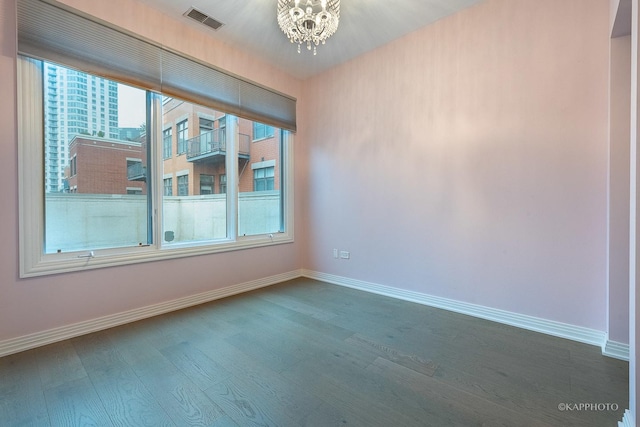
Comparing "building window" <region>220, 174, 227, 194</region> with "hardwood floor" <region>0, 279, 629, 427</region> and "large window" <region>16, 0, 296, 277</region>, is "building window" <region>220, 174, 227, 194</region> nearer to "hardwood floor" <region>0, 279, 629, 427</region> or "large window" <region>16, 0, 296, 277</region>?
"large window" <region>16, 0, 296, 277</region>

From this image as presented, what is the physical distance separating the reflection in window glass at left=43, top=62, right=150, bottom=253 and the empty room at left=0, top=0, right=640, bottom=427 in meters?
0.02

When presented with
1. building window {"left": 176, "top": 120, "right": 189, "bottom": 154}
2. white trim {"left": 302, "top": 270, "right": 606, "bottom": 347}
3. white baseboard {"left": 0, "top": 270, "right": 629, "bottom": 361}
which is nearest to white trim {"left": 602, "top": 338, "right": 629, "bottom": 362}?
white baseboard {"left": 0, "top": 270, "right": 629, "bottom": 361}

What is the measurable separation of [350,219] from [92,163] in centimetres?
291

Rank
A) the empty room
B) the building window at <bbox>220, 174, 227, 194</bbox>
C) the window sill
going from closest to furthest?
the empty room
the window sill
the building window at <bbox>220, 174, 227, 194</bbox>

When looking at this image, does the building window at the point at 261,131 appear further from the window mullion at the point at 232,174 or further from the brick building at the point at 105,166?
the brick building at the point at 105,166

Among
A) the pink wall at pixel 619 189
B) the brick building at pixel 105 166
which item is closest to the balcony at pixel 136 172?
the brick building at pixel 105 166

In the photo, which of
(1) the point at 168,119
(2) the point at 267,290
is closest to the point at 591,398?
(2) the point at 267,290

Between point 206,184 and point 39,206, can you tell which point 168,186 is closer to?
point 206,184

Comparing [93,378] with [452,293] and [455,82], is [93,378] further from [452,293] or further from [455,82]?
[455,82]

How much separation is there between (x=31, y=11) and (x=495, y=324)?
15.6 feet

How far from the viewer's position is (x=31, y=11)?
2.19 m

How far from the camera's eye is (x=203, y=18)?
2.96 meters

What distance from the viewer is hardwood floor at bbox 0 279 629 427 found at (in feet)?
5.11

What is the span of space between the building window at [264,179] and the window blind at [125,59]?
70cm
